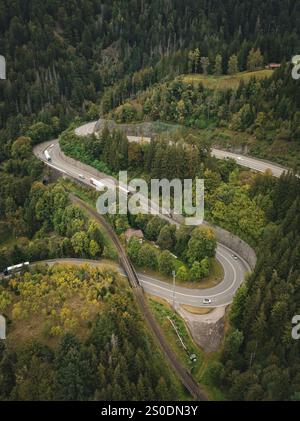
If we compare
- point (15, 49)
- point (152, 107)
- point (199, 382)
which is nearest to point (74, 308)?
point (199, 382)

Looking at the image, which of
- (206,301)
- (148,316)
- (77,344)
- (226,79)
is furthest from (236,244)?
(226,79)

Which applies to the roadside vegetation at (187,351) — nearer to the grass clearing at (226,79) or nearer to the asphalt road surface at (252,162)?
the asphalt road surface at (252,162)

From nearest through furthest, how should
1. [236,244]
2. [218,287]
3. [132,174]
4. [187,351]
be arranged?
1. [187,351]
2. [218,287]
3. [236,244]
4. [132,174]

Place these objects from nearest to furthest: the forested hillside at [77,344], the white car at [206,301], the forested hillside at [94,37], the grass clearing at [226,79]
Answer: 1. the forested hillside at [77,344]
2. the white car at [206,301]
3. the grass clearing at [226,79]
4. the forested hillside at [94,37]

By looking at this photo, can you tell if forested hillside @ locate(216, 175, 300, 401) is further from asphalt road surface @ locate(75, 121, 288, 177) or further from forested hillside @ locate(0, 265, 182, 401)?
asphalt road surface @ locate(75, 121, 288, 177)

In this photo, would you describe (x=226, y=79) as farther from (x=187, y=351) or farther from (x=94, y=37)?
(x=94, y=37)

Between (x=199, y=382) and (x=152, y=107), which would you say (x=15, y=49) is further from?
(x=199, y=382)

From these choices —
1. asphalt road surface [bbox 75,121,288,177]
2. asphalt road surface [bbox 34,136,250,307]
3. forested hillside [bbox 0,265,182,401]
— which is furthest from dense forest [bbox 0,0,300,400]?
asphalt road surface [bbox 34,136,250,307]

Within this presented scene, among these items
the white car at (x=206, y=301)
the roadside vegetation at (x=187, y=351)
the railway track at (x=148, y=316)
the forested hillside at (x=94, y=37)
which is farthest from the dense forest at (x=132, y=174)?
the white car at (x=206, y=301)
